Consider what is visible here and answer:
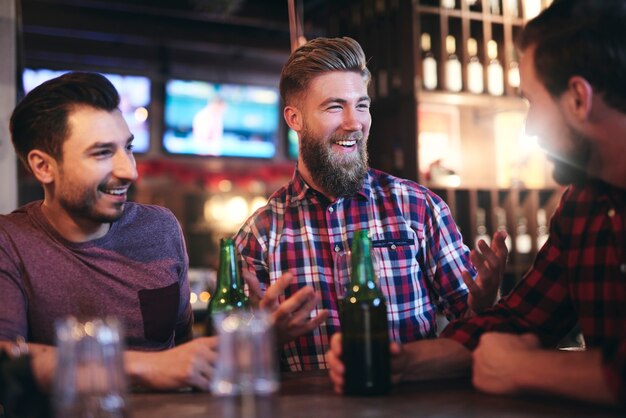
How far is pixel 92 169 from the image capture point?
1.90 m

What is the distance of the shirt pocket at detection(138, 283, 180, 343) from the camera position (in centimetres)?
193

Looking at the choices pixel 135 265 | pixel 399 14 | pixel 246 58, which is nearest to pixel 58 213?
pixel 135 265

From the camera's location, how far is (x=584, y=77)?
1388 mm

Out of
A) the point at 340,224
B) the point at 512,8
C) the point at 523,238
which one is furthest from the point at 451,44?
the point at 340,224

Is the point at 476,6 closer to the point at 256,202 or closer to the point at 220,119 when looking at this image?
the point at 220,119

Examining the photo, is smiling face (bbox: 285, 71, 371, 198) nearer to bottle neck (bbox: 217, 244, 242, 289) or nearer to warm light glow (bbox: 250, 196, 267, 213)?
bottle neck (bbox: 217, 244, 242, 289)

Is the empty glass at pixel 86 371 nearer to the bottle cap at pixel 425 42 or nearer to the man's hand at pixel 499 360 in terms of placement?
the man's hand at pixel 499 360

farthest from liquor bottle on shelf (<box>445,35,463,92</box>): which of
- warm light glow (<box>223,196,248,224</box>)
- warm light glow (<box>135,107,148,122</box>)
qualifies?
warm light glow (<box>223,196,248,224</box>)

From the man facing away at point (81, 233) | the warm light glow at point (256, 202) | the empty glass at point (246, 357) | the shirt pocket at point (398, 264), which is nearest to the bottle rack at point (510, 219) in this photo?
the shirt pocket at point (398, 264)

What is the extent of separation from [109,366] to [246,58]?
23.5ft

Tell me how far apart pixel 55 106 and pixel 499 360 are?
1.36m

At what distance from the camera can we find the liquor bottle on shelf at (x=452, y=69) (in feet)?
14.3

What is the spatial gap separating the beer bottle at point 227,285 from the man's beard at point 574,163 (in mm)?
735

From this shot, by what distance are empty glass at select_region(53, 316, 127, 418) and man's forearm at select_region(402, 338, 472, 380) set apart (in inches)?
29.4
